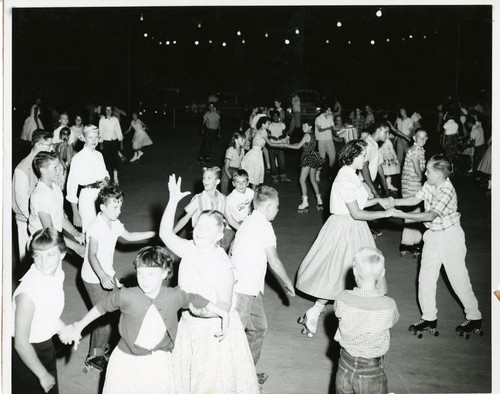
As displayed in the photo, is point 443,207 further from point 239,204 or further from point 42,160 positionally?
point 42,160

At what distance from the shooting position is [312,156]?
36.9 feet

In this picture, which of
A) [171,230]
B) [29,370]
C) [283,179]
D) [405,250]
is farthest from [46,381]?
[283,179]

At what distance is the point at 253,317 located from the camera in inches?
202

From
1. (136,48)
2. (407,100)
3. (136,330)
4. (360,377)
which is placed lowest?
(360,377)

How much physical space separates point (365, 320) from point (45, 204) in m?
3.35

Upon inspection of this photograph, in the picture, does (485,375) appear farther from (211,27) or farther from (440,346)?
(211,27)

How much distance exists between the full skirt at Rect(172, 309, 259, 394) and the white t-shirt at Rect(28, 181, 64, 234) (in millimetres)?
2199

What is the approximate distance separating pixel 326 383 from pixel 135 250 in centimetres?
436

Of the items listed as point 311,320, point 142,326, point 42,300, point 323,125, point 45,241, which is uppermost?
point 323,125

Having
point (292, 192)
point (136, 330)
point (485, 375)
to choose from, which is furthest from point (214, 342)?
point (292, 192)

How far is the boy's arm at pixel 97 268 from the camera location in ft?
16.1

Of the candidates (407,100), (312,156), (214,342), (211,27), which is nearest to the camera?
(214,342)

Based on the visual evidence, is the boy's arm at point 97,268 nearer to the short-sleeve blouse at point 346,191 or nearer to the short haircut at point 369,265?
the short haircut at point 369,265

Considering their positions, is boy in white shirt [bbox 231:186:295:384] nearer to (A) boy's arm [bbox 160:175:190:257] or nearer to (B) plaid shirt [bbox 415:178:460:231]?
(A) boy's arm [bbox 160:175:190:257]
